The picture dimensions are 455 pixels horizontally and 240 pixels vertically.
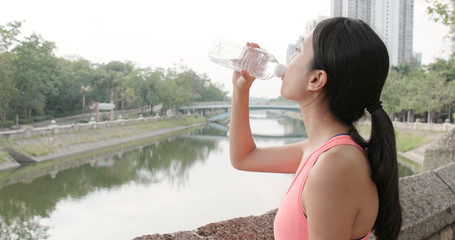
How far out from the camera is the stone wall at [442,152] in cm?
209

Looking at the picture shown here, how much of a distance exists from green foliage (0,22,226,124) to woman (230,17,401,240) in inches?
626

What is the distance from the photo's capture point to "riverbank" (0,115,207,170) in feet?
37.3

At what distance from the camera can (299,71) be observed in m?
0.63

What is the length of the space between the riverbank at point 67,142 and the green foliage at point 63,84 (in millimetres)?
3320

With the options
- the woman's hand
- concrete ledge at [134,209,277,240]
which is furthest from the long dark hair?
concrete ledge at [134,209,277,240]

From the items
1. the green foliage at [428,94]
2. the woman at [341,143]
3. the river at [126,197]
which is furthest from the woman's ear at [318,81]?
the green foliage at [428,94]

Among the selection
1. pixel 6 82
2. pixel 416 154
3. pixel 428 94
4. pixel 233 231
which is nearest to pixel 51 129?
pixel 6 82

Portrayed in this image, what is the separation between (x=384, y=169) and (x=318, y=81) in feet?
0.55

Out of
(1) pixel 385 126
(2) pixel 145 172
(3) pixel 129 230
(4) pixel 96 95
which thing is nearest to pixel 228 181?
(2) pixel 145 172

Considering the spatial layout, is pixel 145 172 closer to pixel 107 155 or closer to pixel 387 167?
pixel 107 155

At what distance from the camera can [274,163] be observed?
2.79 ft

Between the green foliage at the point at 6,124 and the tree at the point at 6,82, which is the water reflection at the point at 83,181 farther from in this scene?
the tree at the point at 6,82

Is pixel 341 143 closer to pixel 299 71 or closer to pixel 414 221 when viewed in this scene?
pixel 299 71

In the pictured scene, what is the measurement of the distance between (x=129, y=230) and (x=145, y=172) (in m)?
4.66
